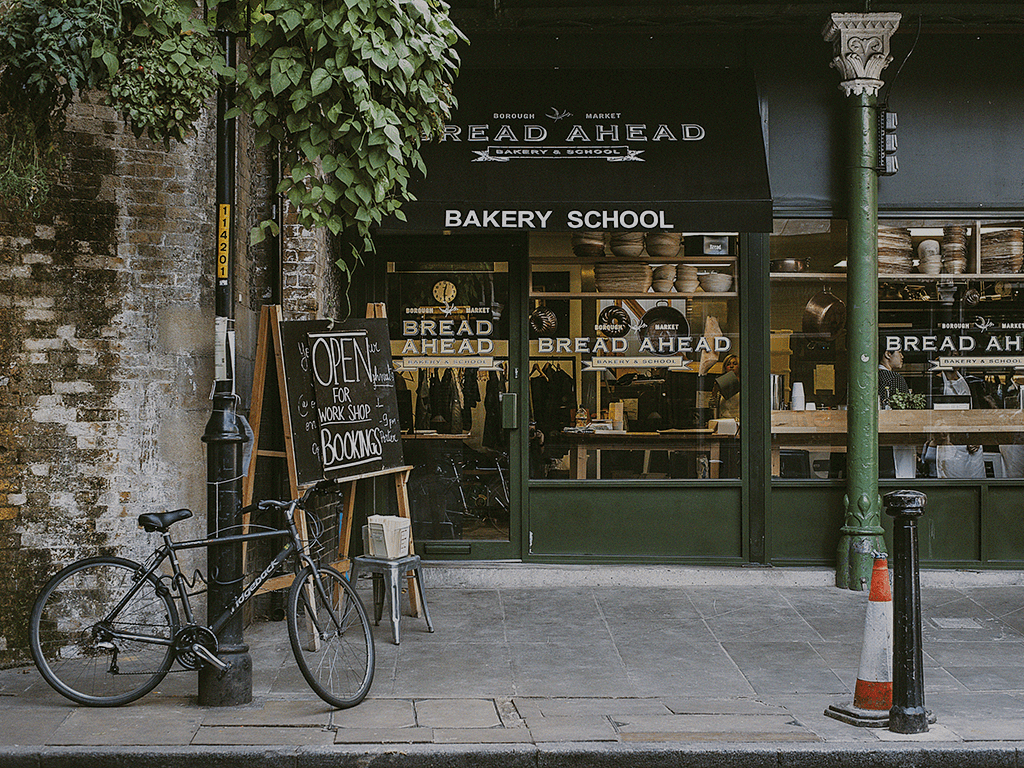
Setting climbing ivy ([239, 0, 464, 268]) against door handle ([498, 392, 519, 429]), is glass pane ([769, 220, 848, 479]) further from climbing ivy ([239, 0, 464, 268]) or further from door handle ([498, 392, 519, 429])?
climbing ivy ([239, 0, 464, 268])

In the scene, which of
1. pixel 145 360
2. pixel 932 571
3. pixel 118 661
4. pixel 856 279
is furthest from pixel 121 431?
pixel 932 571

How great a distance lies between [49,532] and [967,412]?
7588 mm

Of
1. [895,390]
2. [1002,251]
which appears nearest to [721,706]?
[895,390]

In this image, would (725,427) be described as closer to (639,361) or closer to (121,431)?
(639,361)

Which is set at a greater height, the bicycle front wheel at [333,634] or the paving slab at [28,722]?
the bicycle front wheel at [333,634]

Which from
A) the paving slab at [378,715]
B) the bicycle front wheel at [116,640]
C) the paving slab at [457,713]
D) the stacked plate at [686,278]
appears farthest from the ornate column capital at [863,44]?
the bicycle front wheel at [116,640]

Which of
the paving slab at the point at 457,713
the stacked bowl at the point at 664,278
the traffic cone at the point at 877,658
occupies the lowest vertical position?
the paving slab at the point at 457,713

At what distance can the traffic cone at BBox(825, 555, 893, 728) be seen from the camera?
482 centimetres

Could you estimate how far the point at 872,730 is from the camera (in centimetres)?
471

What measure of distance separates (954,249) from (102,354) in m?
7.17

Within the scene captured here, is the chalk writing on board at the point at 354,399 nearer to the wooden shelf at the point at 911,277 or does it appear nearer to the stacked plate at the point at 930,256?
the wooden shelf at the point at 911,277

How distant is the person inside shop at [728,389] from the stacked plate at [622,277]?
1008 millimetres

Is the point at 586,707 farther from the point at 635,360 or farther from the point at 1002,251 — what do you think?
the point at 1002,251

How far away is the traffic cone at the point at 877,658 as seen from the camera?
190 inches
